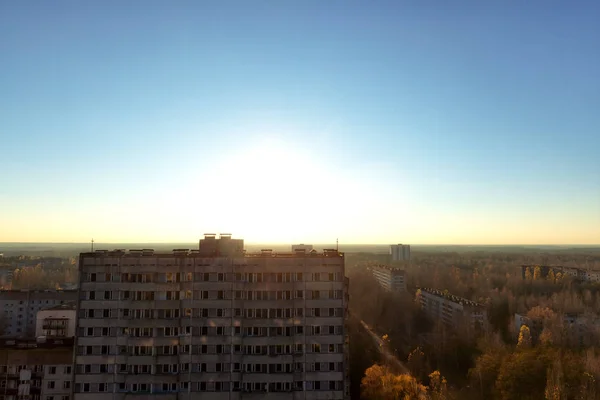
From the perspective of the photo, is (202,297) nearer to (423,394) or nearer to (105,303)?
(105,303)

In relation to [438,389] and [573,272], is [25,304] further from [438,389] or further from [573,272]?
[573,272]

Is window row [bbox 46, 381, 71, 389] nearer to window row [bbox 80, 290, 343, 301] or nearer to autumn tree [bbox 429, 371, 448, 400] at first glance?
window row [bbox 80, 290, 343, 301]

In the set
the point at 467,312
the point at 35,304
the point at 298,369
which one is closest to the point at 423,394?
the point at 298,369

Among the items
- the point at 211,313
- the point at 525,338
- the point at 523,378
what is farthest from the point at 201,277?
the point at 525,338

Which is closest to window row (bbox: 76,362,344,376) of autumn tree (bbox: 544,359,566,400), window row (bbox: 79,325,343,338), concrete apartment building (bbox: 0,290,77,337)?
window row (bbox: 79,325,343,338)

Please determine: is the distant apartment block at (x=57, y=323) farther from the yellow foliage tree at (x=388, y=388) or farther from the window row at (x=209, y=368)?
the yellow foliage tree at (x=388, y=388)
